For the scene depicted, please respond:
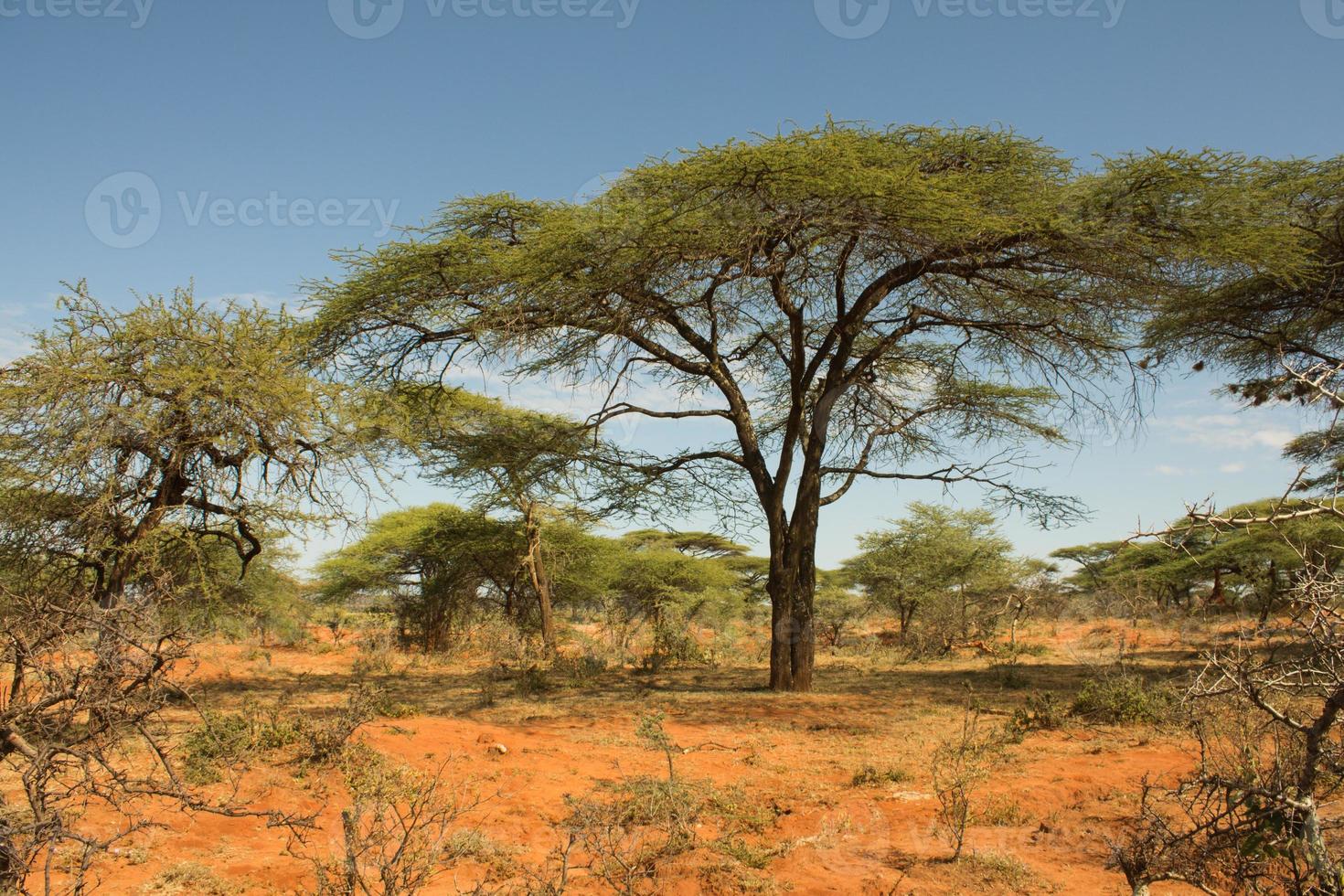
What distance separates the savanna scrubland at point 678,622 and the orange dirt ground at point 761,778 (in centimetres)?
5

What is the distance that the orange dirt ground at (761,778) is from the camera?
475cm

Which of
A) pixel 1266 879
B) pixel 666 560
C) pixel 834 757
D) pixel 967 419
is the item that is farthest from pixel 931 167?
pixel 666 560

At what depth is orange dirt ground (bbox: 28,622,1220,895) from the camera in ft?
15.6

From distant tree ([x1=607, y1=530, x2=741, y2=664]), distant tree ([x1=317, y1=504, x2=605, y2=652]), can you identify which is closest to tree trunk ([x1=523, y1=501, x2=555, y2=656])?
distant tree ([x1=317, y1=504, x2=605, y2=652])

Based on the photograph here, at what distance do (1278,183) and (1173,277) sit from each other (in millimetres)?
1610

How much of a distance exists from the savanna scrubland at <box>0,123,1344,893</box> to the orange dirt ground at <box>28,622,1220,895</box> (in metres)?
0.05

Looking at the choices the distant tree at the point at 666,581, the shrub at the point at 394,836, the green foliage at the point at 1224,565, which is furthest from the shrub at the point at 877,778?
the distant tree at the point at 666,581

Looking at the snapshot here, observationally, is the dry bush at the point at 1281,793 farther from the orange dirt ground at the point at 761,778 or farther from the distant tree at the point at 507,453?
the distant tree at the point at 507,453

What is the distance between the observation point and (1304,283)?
433 inches

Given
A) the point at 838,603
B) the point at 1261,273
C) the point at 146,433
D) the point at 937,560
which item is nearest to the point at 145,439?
the point at 146,433

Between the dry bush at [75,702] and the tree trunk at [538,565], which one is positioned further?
the tree trunk at [538,565]

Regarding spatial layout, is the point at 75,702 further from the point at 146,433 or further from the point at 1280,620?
the point at 1280,620

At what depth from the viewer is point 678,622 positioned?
1803 cm

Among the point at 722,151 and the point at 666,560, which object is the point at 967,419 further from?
the point at 666,560
